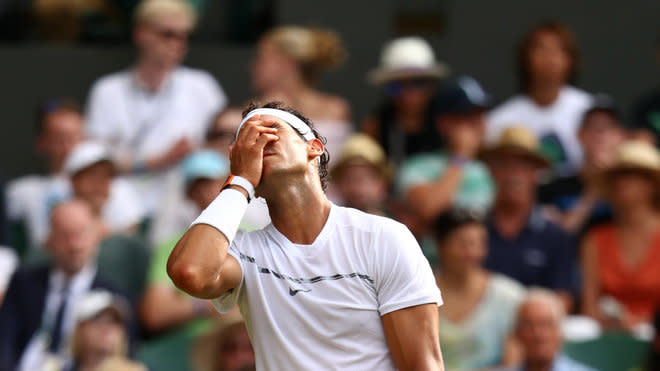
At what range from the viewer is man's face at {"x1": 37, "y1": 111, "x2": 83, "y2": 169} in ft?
21.2

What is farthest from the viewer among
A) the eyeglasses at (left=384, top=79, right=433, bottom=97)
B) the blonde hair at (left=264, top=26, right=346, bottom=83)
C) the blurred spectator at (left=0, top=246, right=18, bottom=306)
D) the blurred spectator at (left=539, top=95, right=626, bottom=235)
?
the eyeglasses at (left=384, top=79, right=433, bottom=97)

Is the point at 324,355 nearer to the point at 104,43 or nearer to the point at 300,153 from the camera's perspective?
the point at 300,153

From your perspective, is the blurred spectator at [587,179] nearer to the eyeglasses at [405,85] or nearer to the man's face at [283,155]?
the eyeglasses at [405,85]

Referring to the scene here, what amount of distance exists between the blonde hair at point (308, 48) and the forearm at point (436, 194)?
1034 millimetres

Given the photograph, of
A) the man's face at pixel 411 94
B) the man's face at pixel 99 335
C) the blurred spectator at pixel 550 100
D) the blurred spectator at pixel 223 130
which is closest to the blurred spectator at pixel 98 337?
the man's face at pixel 99 335

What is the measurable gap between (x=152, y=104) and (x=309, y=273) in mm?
4152

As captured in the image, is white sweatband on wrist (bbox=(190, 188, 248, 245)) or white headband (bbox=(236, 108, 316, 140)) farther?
white headband (bbox=(236, 108, 316, 140))

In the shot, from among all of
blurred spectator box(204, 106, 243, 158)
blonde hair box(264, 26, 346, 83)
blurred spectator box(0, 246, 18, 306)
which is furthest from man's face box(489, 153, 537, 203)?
blurred spectator box(0, 246, 18, 306)

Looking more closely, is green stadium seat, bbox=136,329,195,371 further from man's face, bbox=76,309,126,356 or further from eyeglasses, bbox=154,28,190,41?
eyeglasses, bbox=154,28,190,41

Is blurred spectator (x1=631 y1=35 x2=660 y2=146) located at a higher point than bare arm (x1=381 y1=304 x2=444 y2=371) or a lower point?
lower

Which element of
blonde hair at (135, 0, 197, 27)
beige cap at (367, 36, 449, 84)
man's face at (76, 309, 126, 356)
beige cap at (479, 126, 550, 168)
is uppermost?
blonde hair at (135, 0, 197, 27)

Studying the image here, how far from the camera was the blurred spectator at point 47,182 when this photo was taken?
21.0 feet

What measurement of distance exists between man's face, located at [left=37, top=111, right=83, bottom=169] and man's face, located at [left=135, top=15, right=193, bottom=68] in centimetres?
59

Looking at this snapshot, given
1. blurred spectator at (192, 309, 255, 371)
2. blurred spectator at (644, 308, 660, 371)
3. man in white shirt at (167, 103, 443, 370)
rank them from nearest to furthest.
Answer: man in white shirt at (167, 103, 443, 370)
blurred spectator at (192, 309, 255, 371)
blurred spectator at (644, 308, 660, 371)
